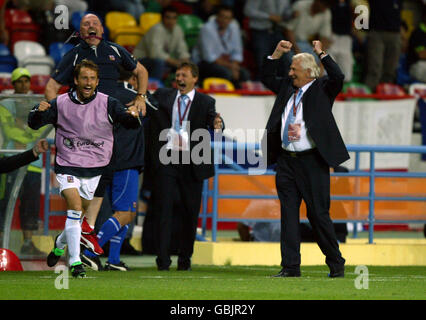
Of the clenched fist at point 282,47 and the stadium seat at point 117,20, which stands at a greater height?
the stadium seat at point 117,20

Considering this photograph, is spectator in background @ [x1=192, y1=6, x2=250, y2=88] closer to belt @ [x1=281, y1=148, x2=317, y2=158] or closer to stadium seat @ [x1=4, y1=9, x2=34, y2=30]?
stadium seat @ [x1=4, y1=9, x2=34, y2=30]

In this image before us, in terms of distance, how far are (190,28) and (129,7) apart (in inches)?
46.6

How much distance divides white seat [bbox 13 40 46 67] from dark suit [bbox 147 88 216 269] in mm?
6968

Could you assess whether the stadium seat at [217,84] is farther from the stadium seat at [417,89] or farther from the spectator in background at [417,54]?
the spectator in background at [417,54]

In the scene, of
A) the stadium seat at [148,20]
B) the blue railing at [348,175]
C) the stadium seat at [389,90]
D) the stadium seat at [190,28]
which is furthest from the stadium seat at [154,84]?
the stadium seat at [389,90]

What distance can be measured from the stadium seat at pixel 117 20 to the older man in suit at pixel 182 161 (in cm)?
804

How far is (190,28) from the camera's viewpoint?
2019cm

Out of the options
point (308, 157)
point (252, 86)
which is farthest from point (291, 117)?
point (252, 86)

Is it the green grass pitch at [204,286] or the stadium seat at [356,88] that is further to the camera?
the stadium seat at [356,88]

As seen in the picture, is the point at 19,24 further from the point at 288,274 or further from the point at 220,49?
the point at 288,274

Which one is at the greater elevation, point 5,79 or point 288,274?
point 5,79

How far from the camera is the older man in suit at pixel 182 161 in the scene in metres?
11.5

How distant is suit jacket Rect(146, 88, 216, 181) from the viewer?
37.9 ft
